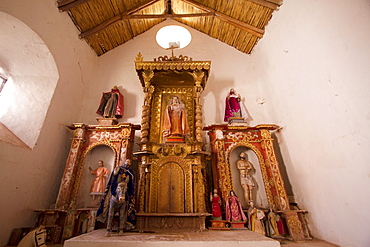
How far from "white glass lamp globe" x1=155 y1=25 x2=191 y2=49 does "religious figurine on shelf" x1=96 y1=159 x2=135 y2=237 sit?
5.58 metres

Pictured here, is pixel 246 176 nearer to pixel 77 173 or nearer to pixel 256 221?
pixel 256 221

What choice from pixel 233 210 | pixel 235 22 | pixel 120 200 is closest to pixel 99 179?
pixel 120 200

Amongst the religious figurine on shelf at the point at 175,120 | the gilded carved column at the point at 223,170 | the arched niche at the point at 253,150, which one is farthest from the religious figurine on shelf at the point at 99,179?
the gilded carved column at the point at 223,170

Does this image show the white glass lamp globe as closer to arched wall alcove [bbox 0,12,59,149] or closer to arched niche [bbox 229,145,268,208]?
arched wall alcove [bbox 0,12,59,149]

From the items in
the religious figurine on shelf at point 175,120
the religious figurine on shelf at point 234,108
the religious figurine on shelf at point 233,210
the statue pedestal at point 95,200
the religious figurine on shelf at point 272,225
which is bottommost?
the religious figurine on shelf at point 272,225

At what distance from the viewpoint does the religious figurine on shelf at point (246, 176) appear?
195 inches

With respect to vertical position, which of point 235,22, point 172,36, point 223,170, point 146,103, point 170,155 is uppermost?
point 172,36

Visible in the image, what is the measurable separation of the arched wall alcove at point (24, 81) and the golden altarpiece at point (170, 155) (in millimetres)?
2498

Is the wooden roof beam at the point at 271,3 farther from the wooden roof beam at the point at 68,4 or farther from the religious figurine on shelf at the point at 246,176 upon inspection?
the wooden roof beam at the point at 68,4

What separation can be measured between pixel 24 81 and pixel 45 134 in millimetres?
1520

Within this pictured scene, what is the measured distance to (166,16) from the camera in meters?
7.74

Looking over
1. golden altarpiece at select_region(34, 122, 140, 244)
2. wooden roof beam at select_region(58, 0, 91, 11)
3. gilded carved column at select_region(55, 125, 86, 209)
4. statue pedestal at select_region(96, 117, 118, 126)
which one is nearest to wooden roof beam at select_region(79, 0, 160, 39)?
wooden roof beam at select_region(58, 0, 91, 11)

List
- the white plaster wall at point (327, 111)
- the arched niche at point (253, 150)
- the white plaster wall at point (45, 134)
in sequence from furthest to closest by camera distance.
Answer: the arched niche at point (253, 150) → the white plaster wall at point (45, 134) → the white plaster wall at point (327, 111)

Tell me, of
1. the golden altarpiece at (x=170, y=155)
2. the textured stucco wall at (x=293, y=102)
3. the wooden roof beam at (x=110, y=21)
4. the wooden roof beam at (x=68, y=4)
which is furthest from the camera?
the wooden roof beam at (x=110, y=21)
